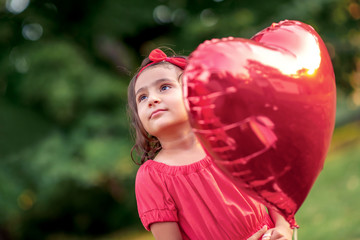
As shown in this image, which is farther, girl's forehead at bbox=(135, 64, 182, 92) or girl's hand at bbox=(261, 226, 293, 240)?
girl's forehead at bbox=(135, 64, 182, 92)

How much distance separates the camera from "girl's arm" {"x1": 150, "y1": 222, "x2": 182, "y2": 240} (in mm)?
1556

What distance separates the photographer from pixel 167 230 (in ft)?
5.11

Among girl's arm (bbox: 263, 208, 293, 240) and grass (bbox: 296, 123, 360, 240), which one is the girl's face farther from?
grass (bbox: 296, 123, 360, 240)

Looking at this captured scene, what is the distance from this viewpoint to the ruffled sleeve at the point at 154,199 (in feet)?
5.08

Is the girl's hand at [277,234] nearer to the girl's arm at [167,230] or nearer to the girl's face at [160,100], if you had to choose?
the girl's arm at [167,230]

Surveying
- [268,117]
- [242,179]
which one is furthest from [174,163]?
[268,117]

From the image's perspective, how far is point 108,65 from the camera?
6.91 metres

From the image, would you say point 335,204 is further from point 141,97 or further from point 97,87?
point 141,97

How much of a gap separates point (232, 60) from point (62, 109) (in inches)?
178

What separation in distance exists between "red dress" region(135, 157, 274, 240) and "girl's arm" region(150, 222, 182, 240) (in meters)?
0.02

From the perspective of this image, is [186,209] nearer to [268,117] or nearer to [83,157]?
[268,117]

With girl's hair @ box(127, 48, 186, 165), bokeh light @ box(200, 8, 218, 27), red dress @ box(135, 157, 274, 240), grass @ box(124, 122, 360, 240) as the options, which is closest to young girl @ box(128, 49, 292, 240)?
red dress @ box(135, 157, 274, 240)

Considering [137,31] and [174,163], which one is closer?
[174,163]

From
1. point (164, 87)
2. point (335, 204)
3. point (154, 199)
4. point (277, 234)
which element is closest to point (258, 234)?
point (277, 234)
